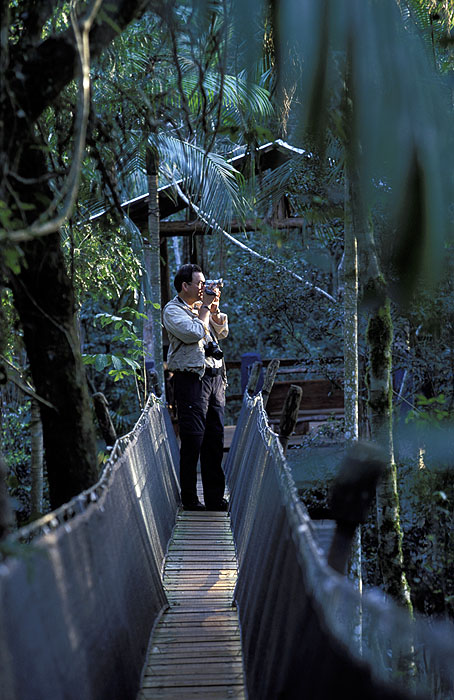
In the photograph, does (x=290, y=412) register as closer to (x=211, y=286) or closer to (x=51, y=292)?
(x=211, y=286)

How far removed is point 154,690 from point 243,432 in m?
2.97

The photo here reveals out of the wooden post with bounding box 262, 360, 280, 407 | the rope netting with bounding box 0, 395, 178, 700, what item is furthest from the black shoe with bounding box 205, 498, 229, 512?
the rope netting with bounding box 0, 395, 178, 700

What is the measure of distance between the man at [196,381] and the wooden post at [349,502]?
2489 mm

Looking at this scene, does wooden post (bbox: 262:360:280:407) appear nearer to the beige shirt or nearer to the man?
the man

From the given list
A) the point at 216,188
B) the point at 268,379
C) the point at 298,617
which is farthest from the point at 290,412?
the point at 298,617

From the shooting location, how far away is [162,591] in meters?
3.28

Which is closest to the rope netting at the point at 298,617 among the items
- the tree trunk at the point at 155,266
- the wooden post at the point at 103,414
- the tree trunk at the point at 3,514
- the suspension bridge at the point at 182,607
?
the suspension bridge at the point at 182,607

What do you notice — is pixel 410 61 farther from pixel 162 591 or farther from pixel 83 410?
pixel 162 591

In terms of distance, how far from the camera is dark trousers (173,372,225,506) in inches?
183

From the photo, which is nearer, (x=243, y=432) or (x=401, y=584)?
(x=401, y=584)

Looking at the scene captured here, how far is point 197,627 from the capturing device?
3.11m

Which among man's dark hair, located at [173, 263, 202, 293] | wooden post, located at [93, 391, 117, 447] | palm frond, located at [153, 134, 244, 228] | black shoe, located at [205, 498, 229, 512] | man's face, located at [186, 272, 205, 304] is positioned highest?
palm frond, located at [153, 134, 244, 228]

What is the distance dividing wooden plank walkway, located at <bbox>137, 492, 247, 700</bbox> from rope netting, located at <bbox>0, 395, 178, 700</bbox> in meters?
0.09

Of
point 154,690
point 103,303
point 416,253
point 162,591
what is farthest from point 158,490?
point 103,303
